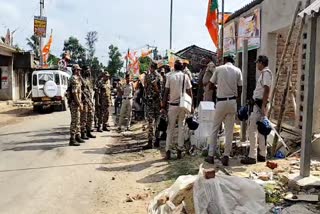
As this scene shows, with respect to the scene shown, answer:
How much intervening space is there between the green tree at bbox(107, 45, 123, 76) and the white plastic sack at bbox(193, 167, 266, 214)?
6625cm

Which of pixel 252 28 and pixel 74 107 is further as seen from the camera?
pixel 252 28

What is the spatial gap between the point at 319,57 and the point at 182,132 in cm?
314

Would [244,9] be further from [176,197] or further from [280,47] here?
[176,197]

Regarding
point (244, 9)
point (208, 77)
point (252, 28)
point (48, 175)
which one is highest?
point (244, 9)

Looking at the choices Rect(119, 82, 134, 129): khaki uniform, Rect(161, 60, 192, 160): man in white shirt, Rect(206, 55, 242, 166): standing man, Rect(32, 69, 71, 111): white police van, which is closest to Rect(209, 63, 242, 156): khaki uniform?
Rect(206, 55, 242, 166): standing man

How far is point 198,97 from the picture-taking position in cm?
1299

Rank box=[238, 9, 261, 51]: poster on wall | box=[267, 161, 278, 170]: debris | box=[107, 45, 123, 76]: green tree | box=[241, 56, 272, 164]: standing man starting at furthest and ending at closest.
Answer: box=[107, 45, 123, 76]: green tree < box=[238, 9, 261, 51]: poster on wall < box=[241, 56, 272, 164]: standing man < box=[267, 161, 278, 170]: debris

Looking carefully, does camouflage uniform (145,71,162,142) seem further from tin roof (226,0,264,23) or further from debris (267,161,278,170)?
tin roof (226,0,264,23)

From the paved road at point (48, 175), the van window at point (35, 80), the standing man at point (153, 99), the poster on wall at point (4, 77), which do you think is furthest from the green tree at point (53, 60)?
the standing man at point (153, 99)

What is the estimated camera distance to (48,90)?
24.8 meters

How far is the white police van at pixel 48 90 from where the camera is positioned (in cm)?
2488

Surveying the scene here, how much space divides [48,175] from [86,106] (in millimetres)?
4765

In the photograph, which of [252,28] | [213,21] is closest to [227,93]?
[213,21]

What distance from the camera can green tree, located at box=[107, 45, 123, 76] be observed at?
7181 centimetres
